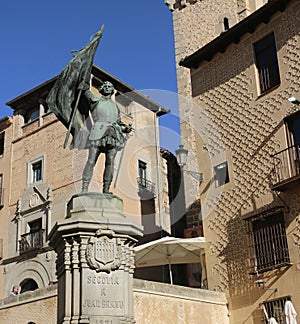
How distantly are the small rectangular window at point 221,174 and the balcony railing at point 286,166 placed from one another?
2312mm

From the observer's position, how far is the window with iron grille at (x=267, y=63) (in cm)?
1942

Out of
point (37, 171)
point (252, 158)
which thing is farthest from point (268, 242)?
point (37, 171)

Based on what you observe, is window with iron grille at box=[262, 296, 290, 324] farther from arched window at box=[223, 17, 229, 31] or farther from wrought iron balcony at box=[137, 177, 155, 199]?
wrought iron balcony at box=[137, 177, 155, 199]

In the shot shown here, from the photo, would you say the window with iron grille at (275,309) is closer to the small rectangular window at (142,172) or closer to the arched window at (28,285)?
the small rectangular window at (142,172)

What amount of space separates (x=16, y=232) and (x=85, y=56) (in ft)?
69.7

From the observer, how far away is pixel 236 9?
24.8m

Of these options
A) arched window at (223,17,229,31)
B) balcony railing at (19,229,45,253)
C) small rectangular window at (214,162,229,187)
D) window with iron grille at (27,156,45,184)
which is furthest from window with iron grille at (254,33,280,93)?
window with iron grille at (27,156,45,184)

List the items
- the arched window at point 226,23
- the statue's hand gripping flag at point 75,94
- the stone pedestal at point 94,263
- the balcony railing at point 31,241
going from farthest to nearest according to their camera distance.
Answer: the balcony railing at point 31,241 → the arched window at point 226,23 → the statue's hand gripping flag at point 75,94 → the stone pedestal at point 94,263

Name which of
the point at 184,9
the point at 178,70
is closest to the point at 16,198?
the point at 178,70

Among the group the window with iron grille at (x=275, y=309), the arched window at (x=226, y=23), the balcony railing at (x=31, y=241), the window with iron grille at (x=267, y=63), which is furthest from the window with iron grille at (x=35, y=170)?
the window with iron grille at (x=275, y=309)

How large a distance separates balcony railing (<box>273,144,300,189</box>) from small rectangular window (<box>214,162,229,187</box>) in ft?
7.58

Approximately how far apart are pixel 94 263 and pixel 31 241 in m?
20.7

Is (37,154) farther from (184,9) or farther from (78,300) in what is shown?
(78,300)

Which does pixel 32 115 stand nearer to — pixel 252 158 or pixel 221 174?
pixel 221 174
